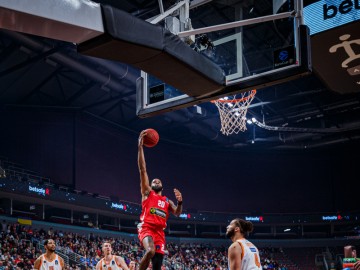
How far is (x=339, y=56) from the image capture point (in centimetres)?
852

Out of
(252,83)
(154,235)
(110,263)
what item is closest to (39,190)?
(110,263)

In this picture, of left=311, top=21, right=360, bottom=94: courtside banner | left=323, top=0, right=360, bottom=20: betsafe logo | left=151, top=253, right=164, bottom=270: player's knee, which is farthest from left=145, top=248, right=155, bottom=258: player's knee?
left=323, top=0, right=360, bottom=20: betsafe logo

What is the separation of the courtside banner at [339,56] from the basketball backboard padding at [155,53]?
71.1 inches

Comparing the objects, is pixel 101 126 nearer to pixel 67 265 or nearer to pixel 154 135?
pixel 67 265

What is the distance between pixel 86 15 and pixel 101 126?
22.8m

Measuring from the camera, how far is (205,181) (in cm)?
3369

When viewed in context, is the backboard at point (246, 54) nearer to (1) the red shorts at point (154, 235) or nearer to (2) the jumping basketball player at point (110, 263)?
(1) the red shorts at point (154, 235)

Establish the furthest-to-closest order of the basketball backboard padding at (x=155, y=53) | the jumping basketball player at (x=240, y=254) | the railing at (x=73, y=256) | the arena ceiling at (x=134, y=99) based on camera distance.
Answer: the railing at (x=73, y=256)
the arena ceiling at (x=134, y=99)
the basketball backboard padding at (x=155, y=53)
the jumping basketball player at (x=240, y=254)

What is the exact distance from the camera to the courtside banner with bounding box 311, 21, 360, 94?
782cm

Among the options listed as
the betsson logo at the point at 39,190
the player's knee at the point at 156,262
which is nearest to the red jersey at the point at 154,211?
the player's knee at the point at 156,262

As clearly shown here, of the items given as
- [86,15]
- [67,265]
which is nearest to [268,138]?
[67,265]

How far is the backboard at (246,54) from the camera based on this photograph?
24.1 feet

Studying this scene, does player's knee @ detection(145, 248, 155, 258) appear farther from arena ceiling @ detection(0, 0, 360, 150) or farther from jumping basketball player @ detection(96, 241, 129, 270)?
arena ceiling @ detection(0, 0, 360, 150)

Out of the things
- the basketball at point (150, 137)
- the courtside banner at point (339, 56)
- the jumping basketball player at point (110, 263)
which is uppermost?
the courtside banner at point (339, 56)
